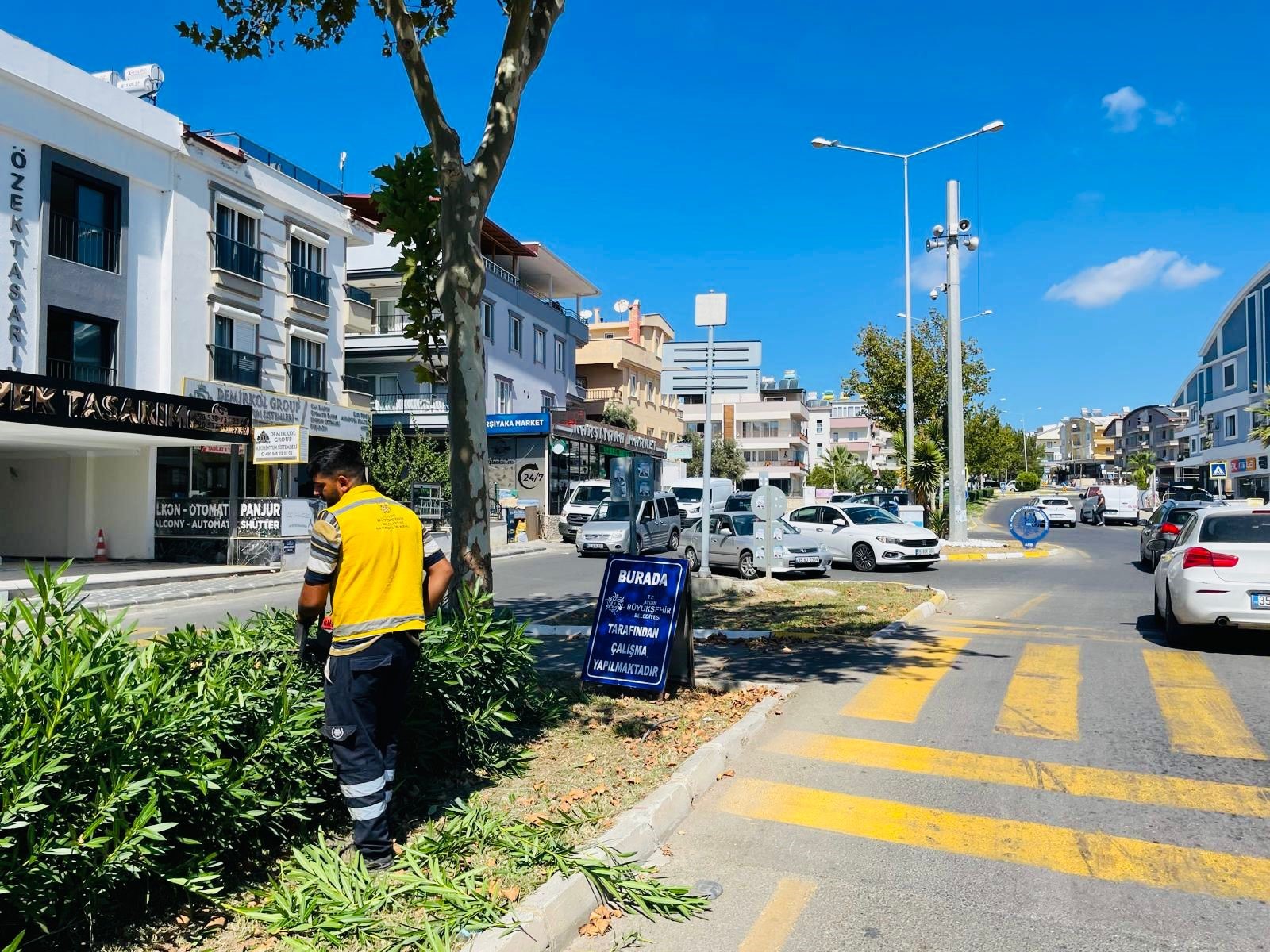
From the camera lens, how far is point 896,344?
38.1 metres

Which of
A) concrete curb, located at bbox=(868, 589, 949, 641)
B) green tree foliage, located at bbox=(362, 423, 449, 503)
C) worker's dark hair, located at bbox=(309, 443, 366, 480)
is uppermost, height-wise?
green tree foliage, located at bbox=(362, 423, 449, 503)

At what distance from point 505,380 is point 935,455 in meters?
17.9

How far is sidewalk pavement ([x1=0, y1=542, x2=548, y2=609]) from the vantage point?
49.1ft

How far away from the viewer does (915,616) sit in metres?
12.4

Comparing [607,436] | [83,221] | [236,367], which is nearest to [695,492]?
[607,436]

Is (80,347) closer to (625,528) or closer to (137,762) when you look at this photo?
(625,528)

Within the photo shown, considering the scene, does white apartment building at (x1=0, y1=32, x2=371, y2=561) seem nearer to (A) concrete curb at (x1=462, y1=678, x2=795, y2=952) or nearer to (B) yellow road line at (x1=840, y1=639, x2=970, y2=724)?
(B) yellow road line at (x1=840, y1=639, x2=970, y2=724)

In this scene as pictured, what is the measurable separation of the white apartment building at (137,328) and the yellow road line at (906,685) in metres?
15.3

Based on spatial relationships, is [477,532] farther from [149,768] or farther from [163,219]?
[163,219]

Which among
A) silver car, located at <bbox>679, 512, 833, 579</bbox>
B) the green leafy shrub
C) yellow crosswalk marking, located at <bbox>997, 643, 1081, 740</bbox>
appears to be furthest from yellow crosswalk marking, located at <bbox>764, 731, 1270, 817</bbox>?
the green leafy shrub

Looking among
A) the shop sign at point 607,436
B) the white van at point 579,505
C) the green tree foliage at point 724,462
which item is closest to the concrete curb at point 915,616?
the white van at point 579,505

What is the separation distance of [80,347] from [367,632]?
2098 centimetres

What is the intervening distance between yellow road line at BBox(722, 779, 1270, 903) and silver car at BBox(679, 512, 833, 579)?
12.9 metres

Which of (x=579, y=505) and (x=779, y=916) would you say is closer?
(x=779, y=916)
